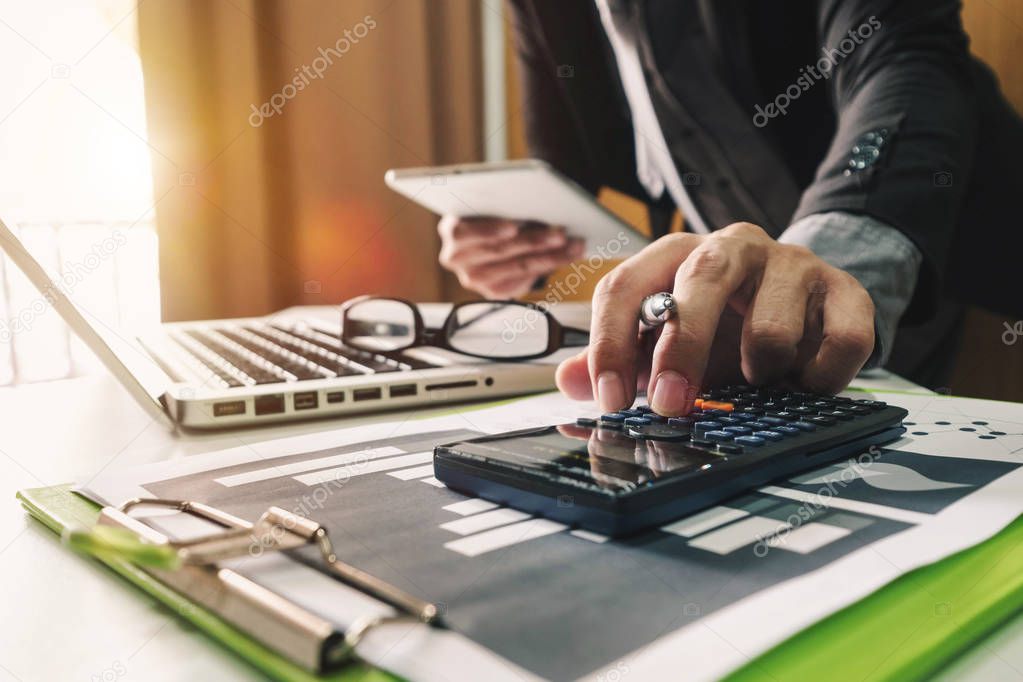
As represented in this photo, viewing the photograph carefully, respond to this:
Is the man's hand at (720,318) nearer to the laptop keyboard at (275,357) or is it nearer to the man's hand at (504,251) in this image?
the laptop keyboard at (275,357)

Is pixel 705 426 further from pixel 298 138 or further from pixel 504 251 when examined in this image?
pixel 298 138

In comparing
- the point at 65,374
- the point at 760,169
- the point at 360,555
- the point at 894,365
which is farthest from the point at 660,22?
the point at 65,374

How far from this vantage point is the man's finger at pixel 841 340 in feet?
1.60

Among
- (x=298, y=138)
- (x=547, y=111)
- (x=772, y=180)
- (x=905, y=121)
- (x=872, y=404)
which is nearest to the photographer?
(x=872, y=404)

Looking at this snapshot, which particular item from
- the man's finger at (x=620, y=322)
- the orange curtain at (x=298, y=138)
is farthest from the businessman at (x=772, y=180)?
the orange curtain at (x=298, y=138)

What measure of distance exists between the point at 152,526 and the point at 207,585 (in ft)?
0.28

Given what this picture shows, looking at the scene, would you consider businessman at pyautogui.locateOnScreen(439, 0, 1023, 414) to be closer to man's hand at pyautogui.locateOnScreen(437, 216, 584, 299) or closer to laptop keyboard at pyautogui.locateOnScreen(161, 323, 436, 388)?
man's hand at pyautogui.locateOnScreen(437, 216, 584, 299)

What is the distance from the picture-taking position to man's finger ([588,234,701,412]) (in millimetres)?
462

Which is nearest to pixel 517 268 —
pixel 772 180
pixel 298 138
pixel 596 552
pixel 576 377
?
pixel 772 180

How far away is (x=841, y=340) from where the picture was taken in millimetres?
488

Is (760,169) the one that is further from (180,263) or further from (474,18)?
(474,18)

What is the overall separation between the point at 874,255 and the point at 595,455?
42cm

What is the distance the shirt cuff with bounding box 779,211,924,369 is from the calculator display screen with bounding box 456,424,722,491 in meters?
0.35

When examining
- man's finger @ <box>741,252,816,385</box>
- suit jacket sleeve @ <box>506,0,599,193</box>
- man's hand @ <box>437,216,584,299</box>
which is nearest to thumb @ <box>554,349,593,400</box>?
man's finger @ <box>741,252,816,385</box>
